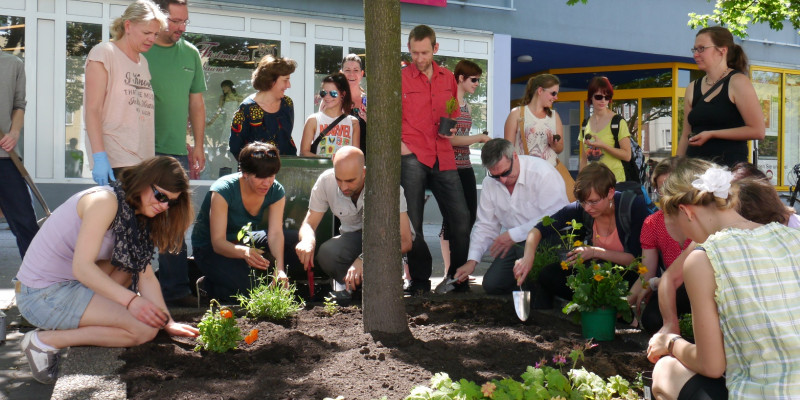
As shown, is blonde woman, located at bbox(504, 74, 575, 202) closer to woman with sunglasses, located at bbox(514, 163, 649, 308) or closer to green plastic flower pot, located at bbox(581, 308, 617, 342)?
woman with sunglasses, located at bbox(514, 163, 649, 308)

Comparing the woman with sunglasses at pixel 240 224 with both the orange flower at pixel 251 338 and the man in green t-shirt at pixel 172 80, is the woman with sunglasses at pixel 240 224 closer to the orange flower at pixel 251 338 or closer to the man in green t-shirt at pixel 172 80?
the man in green t-shirt at pixel 172 80

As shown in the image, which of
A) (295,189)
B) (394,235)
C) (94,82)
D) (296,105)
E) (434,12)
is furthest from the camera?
(434,12)

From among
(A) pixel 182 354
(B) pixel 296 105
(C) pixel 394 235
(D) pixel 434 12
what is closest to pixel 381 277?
(C) pixel 394 235

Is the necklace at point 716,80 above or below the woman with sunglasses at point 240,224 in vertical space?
above

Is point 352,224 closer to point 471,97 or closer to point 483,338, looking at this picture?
point 483,338

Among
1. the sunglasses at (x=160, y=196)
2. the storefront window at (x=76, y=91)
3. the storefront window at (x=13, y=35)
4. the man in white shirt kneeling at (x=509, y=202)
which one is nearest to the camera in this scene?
the sunglasses at (x=160, y=196)

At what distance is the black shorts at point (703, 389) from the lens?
271 centimetres

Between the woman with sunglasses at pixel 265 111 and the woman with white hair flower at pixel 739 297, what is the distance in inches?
154

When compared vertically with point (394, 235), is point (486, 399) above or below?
below

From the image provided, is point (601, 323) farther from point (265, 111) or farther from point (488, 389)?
point (265, 111)

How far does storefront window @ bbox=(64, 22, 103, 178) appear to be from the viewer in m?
11.0

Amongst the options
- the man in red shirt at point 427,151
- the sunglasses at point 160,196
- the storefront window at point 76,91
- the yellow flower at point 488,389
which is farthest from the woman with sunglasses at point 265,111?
the storefront window at point 76,91

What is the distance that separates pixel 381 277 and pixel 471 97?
10.3 metres

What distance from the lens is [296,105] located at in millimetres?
12438
